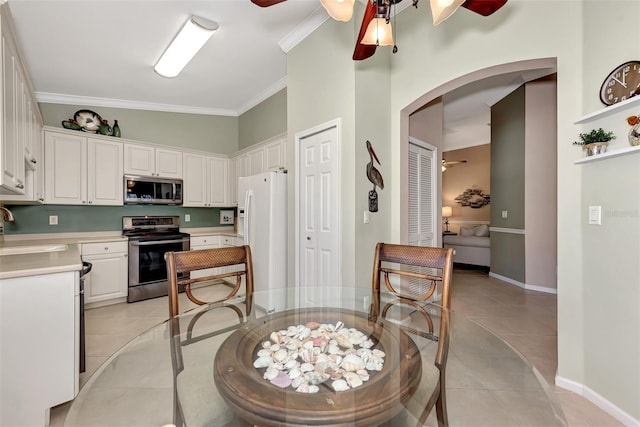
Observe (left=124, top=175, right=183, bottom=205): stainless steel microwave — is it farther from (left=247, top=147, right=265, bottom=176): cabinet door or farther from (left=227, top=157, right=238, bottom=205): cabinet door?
(left=247, top=147, right=265, bottom=176): cabinet door

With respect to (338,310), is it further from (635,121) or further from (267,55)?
(267,55)

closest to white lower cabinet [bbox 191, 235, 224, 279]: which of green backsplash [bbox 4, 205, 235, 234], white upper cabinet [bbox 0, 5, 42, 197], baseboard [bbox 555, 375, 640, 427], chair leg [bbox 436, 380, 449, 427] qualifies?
green backsplash [bbox 4, 205, 235, 234]

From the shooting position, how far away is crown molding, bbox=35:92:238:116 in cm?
387

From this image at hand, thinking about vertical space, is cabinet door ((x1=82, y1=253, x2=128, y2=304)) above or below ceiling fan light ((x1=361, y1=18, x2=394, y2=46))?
below

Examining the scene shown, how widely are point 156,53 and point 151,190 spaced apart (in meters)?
1.89

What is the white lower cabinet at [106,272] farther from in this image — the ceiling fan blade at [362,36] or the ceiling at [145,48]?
the ceiling fan blade at [362,36]

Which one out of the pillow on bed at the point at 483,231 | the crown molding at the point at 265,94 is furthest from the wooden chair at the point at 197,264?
the pillow on bed at the point at 483,231

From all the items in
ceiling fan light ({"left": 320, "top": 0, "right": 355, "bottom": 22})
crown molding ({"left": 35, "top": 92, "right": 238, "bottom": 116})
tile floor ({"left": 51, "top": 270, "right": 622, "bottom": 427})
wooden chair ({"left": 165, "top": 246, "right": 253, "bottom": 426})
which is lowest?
tile floor ({"left": 51, "top": 270, "right": 622, "bottom": 427})

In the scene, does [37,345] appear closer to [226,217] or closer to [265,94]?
[226,217]

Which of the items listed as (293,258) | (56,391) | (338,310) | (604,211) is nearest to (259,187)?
(293,258)

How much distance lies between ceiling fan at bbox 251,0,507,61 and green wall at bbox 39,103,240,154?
11.8 feet

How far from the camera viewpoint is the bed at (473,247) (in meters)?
5.75

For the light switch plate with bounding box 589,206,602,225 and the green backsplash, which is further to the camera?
the green backsplash

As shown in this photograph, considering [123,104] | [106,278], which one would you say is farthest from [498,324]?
[123,104]
